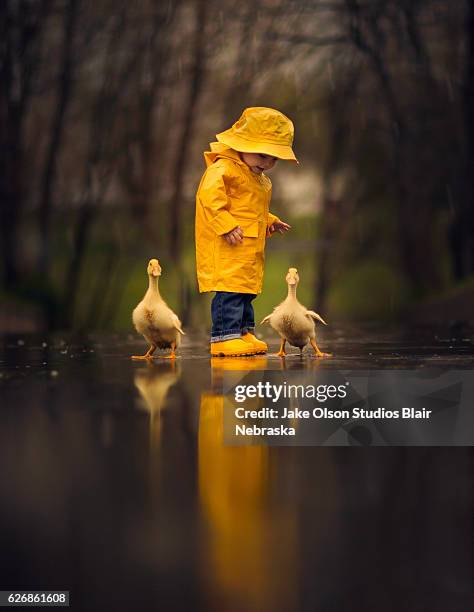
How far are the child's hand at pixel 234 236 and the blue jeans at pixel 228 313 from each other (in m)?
0.42

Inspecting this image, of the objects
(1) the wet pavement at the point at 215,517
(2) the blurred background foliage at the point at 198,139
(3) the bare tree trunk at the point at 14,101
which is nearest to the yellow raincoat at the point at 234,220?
(1) the wet pavement at the point at 215,517

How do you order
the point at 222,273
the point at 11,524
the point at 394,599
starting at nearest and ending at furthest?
the point at 394,599 < the point at 11,524 < the point at 222,273

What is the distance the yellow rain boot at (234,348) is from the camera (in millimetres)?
8031

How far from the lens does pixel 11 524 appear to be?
3275mm

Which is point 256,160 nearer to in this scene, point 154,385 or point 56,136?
point 154,385

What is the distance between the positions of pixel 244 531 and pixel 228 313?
4.80 metres

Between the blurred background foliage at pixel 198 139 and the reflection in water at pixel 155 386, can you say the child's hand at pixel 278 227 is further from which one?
the blurred background foliage at pixel 198 139

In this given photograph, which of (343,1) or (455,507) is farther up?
(343,1)

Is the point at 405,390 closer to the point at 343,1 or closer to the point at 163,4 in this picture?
the point at 343,1

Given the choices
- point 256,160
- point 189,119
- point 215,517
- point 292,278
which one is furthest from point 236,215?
point 189,119

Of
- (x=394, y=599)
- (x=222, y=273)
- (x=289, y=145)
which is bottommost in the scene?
(x=394, y=599)

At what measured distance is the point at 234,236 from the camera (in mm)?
7672

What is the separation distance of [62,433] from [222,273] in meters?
3.31

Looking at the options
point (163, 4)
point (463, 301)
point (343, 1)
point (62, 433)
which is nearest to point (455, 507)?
point (62, 433)
